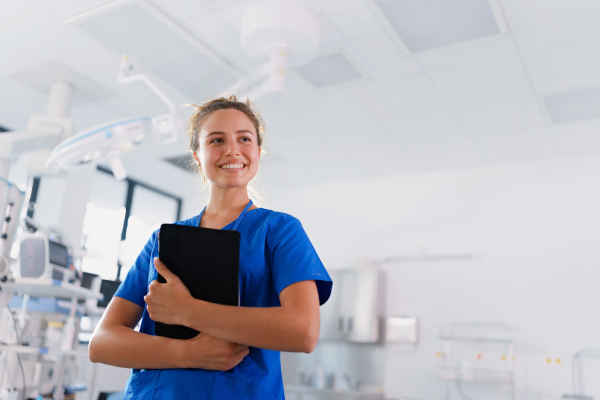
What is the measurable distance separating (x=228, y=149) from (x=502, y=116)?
3.44 meters

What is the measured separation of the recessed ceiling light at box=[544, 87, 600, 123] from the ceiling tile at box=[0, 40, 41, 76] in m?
3.56

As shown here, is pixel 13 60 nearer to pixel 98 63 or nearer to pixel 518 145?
pixel 98 63

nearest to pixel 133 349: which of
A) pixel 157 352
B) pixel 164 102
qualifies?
pixel 157 352

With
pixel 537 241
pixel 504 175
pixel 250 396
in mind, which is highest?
pixel 504 175

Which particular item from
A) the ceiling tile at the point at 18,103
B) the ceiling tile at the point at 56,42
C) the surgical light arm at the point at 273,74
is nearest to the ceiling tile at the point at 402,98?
the surgical light arm at the point at 273,74

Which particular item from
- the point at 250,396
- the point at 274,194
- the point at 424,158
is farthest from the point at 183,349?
the point at 274,194

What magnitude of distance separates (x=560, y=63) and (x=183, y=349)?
10.4 ft

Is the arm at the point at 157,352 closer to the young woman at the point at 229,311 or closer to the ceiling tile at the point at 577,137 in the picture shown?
the young woman at the point at 229,311

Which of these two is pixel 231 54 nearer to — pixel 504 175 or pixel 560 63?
pixel 560 63

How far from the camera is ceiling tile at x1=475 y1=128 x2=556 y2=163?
414 cm

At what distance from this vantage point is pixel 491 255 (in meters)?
4.61

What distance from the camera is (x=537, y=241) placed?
4.44m

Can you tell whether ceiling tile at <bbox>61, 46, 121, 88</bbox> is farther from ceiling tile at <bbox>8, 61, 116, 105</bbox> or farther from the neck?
the neck

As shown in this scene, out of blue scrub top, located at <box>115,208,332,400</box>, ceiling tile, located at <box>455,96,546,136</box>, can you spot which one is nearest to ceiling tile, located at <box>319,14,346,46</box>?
ceiling tile, located at <box>455,96,546,136</box>
